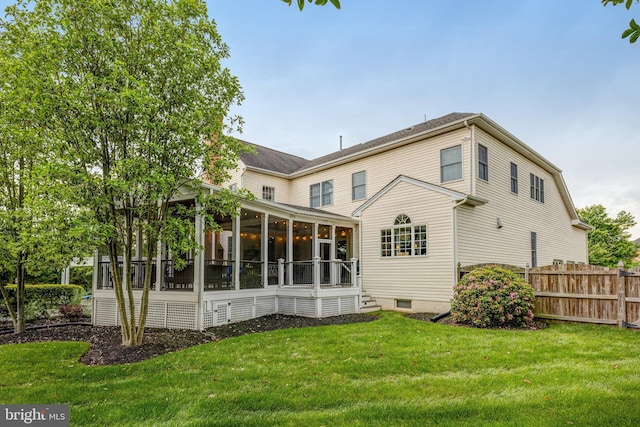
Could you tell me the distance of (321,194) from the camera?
57.9 feet

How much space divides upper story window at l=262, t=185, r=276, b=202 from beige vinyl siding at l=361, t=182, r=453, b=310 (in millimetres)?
5792

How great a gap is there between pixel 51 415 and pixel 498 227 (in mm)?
13954

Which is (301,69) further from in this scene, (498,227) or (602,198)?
(602,198)

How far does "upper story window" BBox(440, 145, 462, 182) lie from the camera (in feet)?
42.4

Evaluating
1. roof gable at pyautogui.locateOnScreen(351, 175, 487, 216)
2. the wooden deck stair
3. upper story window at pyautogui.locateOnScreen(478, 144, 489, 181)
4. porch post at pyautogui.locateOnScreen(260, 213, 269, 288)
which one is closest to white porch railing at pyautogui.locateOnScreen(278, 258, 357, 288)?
porch post at pyautogui.locateOnScreen(260, 213, 269, 288)

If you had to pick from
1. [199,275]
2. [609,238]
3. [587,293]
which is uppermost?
[609,238]

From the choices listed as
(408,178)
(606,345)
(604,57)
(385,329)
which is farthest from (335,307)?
(604,57)

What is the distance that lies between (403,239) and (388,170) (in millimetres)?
3214

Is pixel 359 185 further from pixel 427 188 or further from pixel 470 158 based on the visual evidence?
pixel 470 158

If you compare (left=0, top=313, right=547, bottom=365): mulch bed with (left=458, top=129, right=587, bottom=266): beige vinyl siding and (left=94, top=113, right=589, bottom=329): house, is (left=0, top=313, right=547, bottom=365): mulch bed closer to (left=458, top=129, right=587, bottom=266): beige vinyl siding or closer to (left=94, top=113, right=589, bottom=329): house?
(left=94, top=113, right=589, bottom=329): house

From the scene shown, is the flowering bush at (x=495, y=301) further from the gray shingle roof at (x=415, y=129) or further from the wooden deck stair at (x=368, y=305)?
the gray shingle roof at (x=415, y=129)

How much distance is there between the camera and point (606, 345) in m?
6.89

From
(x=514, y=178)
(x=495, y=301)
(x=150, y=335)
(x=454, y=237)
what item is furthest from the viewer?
(x=514, y=178)

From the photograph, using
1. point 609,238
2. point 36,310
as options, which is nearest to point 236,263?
point 36,310
